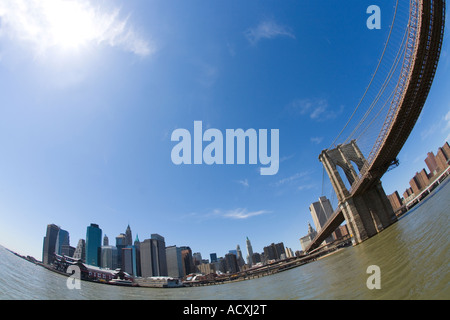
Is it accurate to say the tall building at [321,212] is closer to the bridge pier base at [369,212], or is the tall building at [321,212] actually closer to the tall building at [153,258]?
the bridge pier base at [369,212]

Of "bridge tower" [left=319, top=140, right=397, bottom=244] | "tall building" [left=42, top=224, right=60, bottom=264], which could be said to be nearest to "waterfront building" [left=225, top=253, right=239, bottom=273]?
"tall building" [left=42, top=224, right=60, bottom=264]

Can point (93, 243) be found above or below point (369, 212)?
above

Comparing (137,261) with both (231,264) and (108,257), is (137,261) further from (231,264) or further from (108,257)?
(231,264)

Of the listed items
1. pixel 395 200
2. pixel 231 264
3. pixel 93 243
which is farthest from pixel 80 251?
pixel 395 200

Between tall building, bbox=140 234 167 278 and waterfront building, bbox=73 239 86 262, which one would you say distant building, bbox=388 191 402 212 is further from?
waterfront building, bbox=73 239 86 262

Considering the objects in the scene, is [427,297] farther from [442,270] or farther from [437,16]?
[437,16]

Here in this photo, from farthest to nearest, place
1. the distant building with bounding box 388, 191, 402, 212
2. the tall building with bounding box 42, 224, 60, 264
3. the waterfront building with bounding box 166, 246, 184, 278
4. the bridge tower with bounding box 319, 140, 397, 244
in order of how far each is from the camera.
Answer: the waterfront building with bounding box 166, 246, 184, 278 < the distant building with bounding box 388, 191, 402, 212 < the tall building with bounding box 42, 224, 60, 264 < the bridge tower with bounding box 319, 140, 397, 244
